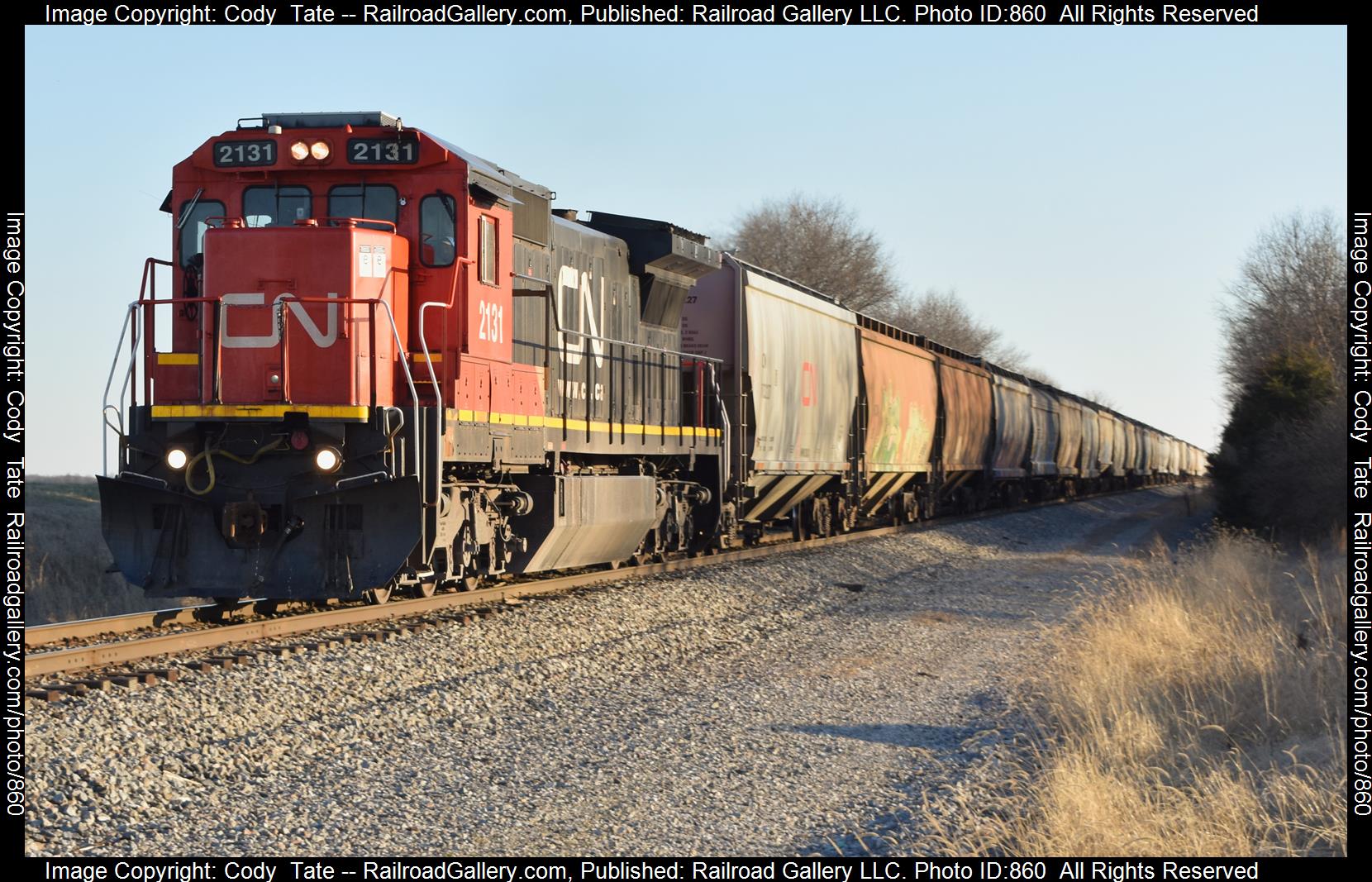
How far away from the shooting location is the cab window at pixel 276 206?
32.5ft

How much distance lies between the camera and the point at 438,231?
10.0 metres

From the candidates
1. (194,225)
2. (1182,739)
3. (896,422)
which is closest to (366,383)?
(194,225)

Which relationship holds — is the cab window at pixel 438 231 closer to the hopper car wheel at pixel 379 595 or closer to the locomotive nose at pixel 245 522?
the locomotive nose at pixel 245 522

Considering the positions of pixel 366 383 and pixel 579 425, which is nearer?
pixel 366 383

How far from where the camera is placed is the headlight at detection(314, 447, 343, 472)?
916 centimetres

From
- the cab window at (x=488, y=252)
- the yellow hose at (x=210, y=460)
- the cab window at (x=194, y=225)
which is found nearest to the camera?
the yellow hose at (x=210, y=460)

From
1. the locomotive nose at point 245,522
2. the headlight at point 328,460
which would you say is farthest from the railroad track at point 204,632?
the headlight at point 328,460

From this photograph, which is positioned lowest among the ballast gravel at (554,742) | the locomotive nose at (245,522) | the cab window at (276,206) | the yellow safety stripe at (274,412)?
the ballast gravel at (554,742)

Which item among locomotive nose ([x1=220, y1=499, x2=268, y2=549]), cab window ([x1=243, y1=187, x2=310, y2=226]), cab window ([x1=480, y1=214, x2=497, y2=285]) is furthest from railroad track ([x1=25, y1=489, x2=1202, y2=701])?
cab window ([x1=243, y1=187, x2=310, y2=226])

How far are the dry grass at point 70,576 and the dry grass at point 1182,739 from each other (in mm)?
8203

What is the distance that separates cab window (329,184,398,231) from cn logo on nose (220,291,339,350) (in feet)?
2.80

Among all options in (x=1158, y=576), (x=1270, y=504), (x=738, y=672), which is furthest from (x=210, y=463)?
(x=1270, y=504)

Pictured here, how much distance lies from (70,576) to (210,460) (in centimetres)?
707

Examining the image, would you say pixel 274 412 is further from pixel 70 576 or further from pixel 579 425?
pixel 70 576
